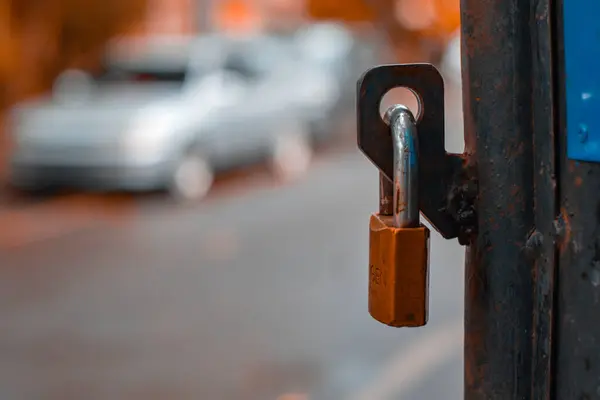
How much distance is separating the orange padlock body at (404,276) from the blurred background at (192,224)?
3.82 meters

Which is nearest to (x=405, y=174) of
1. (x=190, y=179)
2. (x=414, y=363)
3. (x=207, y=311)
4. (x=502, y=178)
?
(x=502, y=178)

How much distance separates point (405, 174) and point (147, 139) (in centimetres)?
902

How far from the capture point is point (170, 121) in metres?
10.3

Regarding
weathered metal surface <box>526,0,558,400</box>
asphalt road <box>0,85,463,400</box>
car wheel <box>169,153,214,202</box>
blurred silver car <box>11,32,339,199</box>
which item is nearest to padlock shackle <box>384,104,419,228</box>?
weathered metal surface <box>526,0,558,400</box>

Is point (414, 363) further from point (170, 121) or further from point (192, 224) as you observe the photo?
point (170, 121)

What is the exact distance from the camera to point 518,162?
1250 millimetres

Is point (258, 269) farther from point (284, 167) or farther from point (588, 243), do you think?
point (588, 243)

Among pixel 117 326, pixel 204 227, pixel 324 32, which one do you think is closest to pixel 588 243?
pixel 117 326

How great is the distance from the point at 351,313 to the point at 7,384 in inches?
90.1

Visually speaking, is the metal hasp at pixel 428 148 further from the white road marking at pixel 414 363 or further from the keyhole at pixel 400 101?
the white road marking at pixel 414 363

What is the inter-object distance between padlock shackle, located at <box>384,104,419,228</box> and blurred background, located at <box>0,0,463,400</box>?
12.6 feet

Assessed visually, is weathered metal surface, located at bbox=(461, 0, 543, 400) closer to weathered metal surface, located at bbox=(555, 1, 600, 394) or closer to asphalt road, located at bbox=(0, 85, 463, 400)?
weathered metal surface, located at bbox=(555, 1, 600, 394)

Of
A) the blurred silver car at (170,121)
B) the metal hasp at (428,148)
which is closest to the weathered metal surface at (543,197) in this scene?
the metal hasp at (428,148)

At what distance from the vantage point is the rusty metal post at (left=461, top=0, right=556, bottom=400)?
1219mm
